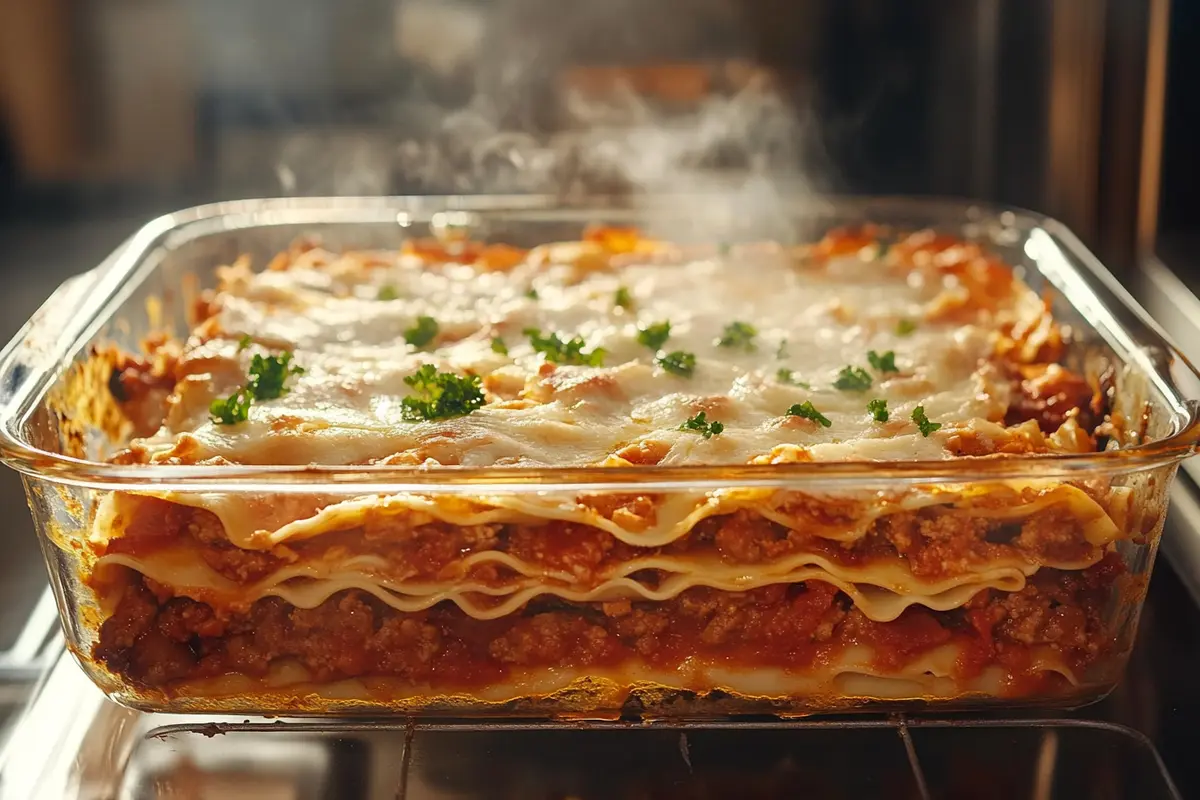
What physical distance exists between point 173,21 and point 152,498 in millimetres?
1891

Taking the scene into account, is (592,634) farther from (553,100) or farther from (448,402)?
(553,100)

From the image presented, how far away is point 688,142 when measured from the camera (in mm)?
3244

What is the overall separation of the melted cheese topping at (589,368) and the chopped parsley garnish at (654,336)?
0.04 feet

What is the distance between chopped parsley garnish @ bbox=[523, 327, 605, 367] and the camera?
7.41ft

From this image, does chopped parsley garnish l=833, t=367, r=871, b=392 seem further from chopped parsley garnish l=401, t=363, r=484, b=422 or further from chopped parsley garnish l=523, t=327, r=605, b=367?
chopped parsley garnish l=401, t=363, r=484, b=422

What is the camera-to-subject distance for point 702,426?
1938 millimetres

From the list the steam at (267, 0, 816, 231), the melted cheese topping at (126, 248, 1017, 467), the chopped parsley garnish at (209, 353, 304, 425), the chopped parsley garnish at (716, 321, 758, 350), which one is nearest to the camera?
the melted cheese topping at (126, 248, 1017, 467)

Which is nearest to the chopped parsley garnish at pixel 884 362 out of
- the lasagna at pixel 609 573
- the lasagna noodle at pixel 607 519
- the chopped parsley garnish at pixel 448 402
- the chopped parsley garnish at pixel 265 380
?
the lasagna at pixel 609 573

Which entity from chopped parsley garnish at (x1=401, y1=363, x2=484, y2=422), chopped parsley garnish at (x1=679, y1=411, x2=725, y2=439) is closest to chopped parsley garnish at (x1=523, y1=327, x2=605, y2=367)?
chopped parsley garnish at (x1=401, y1=363, x2=484, y2=422)

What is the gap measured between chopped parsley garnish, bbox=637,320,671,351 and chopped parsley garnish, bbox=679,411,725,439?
39 cm

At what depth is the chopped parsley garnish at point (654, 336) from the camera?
2322 millimetres

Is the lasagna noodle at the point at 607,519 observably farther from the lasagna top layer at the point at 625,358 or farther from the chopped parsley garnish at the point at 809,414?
the chopped parsley garnish at the point at 809,414

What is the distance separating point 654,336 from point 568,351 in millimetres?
155

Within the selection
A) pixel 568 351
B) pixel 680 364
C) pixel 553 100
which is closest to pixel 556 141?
pixel 553 100
